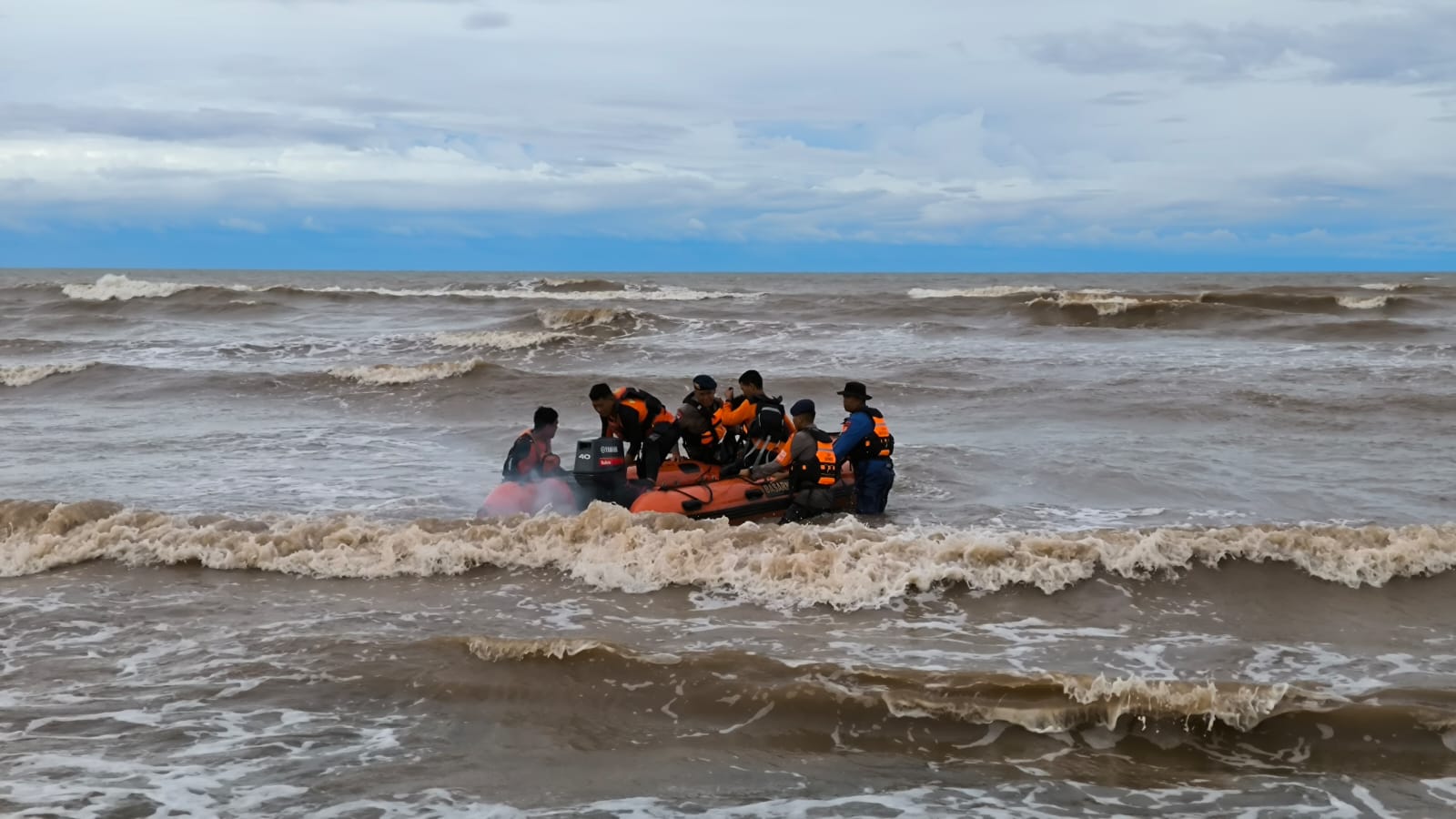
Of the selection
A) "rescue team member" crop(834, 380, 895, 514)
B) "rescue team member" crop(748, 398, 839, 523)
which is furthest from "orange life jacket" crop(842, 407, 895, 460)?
"rescue team member" crop(748, 398, 839, 523)

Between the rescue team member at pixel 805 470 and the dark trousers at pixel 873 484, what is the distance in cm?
34

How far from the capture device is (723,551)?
8.45 meters

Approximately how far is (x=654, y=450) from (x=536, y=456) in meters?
0.97

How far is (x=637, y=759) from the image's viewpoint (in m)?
5.43

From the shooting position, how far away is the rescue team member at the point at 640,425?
10219 millimetres

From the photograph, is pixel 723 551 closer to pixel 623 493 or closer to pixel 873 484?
pixel 623 493

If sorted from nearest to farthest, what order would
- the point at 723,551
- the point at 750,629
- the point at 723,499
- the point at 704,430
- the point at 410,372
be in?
1. the point at 750,629
2. the point at 723,551
3. the point at 723,499
4. the point at 704,430
5. the point at 410,372

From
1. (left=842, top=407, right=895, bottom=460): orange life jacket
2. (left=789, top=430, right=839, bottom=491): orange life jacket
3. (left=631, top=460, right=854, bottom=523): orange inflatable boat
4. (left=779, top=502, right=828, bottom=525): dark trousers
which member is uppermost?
(left=842, top=407, right=895, bottom=460): orange life jacket

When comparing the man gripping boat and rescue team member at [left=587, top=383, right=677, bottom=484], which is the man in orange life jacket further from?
rescue team member at [left=587, top=383, right=677, bottom=484]

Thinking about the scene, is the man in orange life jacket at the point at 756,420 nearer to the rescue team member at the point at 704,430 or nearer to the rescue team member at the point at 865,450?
the rescue team member at the point at 704,430

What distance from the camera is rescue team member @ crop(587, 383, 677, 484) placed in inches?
402

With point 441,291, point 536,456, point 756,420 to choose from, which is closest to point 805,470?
point 756,420

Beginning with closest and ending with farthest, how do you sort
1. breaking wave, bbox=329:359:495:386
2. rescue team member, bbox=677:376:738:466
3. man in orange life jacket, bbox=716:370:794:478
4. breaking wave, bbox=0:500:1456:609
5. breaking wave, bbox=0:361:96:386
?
breaking wave, bbox=0:500:1456:609, man in orange life jacket, bbox=716:370:794:478, rescue team member, bbox=677:376:738:466, breaking wave, bbox=329:359:495:386, breaking wave, bbox=0:361:96:386

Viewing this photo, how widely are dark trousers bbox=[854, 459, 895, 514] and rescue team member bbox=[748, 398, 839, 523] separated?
0.34 m
